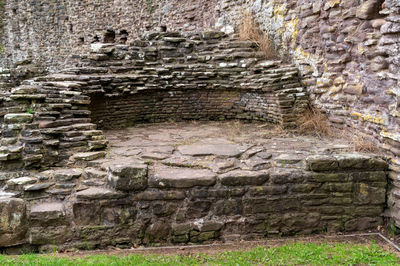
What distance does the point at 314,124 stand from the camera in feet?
17.4

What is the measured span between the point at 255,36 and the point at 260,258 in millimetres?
4884

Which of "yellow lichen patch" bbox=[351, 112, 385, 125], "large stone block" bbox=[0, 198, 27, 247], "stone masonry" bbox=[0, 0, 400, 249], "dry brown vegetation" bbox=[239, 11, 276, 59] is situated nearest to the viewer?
"large stone block" bbox=[0, 198, 27, 247]

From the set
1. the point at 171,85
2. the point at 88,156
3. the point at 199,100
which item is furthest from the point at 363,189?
the point at 171,85

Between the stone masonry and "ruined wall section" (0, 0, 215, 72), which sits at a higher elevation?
"ruined wall section" (0, 0, 215, 72)

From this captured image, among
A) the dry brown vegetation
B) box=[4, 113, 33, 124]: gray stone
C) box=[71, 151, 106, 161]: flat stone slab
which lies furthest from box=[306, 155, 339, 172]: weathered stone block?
box=[4, 113, 33, 124]: gray stone

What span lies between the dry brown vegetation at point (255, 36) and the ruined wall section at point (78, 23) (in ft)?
6.13

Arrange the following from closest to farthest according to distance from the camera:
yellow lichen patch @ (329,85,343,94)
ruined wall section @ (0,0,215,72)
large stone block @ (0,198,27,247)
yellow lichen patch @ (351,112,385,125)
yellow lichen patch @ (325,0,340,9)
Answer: large stone block @ (0,198,27,247), yellow lichen patch @ (351,112,385,125), yellow lichen patch @ (325,0,340,9), yellow lichen patch @ (329,85,343,94), ruined wall section @ (0,0,215,72)

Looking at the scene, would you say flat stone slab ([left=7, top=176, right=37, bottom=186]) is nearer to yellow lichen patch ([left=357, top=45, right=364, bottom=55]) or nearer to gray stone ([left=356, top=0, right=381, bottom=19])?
yellow lichen patch ([left=357, top=45, right=364, bottom=55])

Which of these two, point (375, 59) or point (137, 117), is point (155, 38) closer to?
point (137, 117)

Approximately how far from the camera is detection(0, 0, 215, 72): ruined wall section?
406 inches

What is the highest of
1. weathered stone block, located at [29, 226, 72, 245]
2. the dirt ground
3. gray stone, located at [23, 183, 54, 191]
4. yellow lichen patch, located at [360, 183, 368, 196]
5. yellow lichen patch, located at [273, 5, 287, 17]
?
yellow lichen patch, located at [273, 5, 287, 17]

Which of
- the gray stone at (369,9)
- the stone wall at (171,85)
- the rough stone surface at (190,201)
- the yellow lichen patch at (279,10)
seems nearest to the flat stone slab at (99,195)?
the rough stone surface at (190,201)

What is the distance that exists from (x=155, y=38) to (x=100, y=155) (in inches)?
129

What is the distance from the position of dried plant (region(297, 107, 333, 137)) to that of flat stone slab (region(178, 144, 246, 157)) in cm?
138
